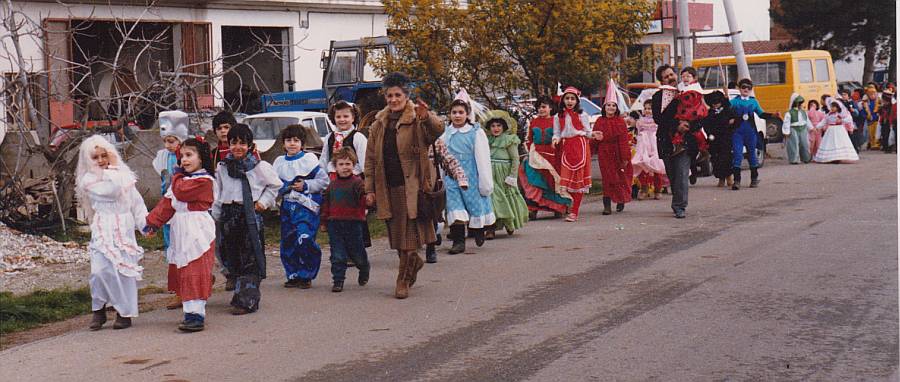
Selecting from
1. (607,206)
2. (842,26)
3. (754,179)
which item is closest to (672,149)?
(607,206)

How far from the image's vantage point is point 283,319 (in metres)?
8.41

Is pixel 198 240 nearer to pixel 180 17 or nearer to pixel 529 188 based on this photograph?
pixel 529 188

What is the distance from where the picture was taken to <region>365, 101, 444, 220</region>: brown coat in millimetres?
9062

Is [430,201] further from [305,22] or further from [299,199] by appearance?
[305,22]

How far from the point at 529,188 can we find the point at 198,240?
707 centimetres

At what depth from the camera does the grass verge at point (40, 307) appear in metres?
8.78

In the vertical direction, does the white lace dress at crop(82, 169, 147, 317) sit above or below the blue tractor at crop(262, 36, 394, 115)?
below

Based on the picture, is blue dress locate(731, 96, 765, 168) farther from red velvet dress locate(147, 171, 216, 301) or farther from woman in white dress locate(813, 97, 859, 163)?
red velvet dress locate(147, 171, 216, 301)

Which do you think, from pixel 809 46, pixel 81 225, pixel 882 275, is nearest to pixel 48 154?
pixel 81 225

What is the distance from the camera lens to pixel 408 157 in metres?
9.09

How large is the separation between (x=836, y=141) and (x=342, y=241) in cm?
1741

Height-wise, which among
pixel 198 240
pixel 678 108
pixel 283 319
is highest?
pixel 678 108

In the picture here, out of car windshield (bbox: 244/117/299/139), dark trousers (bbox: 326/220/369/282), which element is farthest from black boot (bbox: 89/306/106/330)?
car windshield (bbox: 244/117/299/139)

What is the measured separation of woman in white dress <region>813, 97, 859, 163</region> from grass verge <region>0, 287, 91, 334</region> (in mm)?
18124
